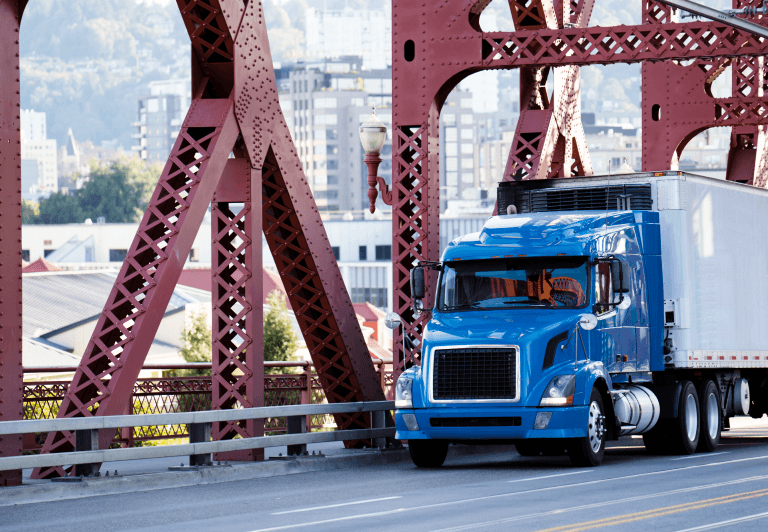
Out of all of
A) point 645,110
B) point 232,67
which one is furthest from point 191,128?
point 645,110

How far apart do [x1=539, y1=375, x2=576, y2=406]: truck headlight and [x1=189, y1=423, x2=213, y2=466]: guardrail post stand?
402 cm

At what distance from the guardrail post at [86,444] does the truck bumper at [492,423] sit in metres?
4.42

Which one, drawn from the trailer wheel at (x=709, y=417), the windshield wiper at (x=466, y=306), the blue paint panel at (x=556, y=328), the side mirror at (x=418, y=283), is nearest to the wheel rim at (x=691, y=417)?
the trailer wheel at (x=709, y=417)

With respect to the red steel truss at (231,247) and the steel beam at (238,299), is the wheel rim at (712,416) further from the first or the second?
the steel beam at (238,299)

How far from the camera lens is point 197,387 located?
20.6 meters

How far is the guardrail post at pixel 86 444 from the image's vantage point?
1427cm

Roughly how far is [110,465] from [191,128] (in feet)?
14.5

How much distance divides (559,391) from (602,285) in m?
1.91

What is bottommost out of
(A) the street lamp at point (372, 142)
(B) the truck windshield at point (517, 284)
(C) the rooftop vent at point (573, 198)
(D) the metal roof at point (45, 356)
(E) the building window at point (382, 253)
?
(D) the metal roof at point (45, 356)

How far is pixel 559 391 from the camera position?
16.8 m

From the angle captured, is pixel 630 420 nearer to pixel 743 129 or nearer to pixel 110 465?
pixel 110 465

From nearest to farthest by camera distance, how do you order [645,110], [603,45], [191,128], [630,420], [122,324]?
[122,324] < [191,128] < [630,420] < [603,45] < [645,110]

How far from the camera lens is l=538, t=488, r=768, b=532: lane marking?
11.0m

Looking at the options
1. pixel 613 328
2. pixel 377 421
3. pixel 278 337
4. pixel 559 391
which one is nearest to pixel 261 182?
pixel 377 421
